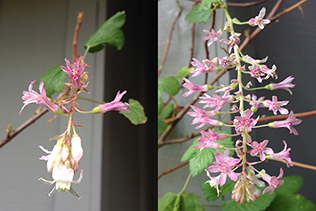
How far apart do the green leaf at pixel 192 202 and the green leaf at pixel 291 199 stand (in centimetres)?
12

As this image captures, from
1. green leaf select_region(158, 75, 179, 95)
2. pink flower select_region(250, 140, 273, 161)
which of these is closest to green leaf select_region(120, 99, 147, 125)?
green leaf select_region(158, 75, 179, 95)

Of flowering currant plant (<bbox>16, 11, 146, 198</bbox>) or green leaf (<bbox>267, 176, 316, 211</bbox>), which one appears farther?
green leaf (<bbox>267, 176, 316, 211</bbox>)

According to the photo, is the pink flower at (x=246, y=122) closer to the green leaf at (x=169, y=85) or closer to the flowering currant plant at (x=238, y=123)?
the flowering currant plant at (x=238, y=123)

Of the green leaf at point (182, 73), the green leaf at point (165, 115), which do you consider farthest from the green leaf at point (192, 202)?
the green leaf at point (182, 73)

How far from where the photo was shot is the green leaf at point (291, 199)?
376 millimetres

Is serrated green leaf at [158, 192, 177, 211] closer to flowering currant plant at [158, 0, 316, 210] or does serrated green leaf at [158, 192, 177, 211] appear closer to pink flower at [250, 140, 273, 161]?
flowering currant plant at [158, 0, 316, 210]

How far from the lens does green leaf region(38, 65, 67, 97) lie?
1.32ft

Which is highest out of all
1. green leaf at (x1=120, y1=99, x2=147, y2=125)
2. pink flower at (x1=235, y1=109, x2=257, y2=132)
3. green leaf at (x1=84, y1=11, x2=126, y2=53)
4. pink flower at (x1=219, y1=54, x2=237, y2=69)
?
green leaf at (x1=84, y1=11, x2=126, y2=53)

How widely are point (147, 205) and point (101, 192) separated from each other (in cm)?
9

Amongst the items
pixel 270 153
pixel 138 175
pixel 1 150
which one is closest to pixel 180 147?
pixel 138 175

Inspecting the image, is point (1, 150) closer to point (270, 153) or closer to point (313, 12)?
point (270, 153)

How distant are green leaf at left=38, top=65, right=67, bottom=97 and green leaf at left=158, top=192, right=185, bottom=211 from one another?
27 cm

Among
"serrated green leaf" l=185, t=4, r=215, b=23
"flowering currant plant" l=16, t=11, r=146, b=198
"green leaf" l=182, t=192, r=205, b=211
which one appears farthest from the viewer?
"green leaf" l=182, t=192, r=205, b=211

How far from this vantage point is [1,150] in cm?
52
